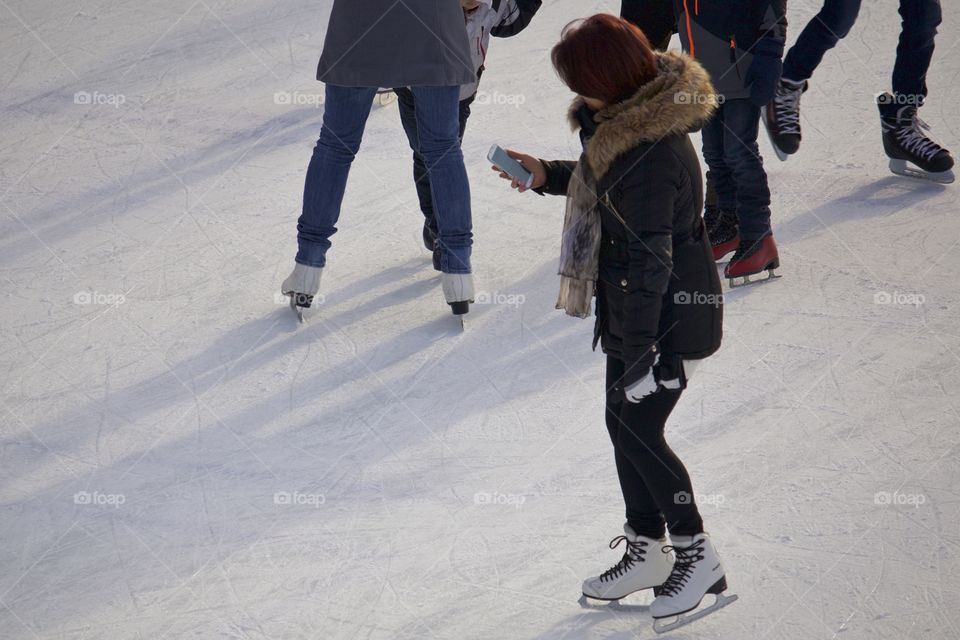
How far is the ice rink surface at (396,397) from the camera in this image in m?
2.67

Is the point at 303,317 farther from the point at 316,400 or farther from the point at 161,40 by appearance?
the point at 161,40

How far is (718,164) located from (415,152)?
1110mm

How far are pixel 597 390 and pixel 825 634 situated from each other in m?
1.13

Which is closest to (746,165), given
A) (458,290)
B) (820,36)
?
(820,36)

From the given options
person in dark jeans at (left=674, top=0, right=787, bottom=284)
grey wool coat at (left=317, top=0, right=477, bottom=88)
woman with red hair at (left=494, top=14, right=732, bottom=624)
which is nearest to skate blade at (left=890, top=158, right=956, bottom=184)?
person in dark jeans at (left=674, top=0, right=787, bottom=284)

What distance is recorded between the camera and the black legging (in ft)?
8.02

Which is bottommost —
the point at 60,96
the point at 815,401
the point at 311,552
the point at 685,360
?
the point at 60,96

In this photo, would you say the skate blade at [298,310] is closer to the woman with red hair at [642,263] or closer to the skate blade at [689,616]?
the woman with red hair at [642,263]

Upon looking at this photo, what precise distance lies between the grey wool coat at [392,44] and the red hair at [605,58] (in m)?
1.21

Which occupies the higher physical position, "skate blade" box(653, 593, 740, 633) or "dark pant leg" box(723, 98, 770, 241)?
"dark pant leg" box(723, 98, 770, 241)

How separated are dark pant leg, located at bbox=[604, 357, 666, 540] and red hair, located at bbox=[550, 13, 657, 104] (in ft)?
2.05

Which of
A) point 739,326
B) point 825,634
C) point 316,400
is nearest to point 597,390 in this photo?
point 739,326

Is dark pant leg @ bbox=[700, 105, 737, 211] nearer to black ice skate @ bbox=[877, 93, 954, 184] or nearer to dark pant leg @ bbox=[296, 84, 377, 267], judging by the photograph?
black ice skate @ bbox=[877, 93, 954, 184]

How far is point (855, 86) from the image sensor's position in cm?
517
